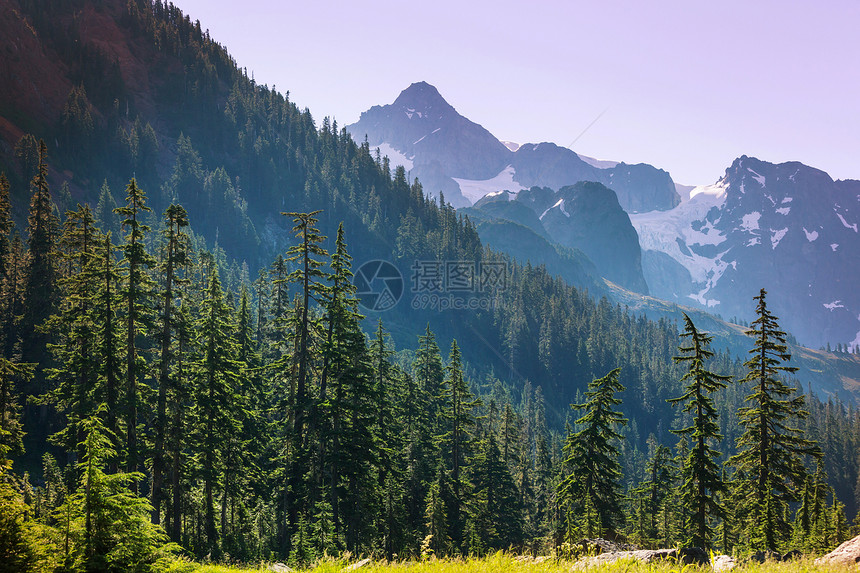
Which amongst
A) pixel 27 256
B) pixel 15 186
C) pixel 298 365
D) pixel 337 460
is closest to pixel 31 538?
pixel 337 460

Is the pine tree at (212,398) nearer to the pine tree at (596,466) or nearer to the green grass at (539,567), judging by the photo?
the green grass at (539,567)

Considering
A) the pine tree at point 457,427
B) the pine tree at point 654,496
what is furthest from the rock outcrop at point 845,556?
the pine tree at point 654,496

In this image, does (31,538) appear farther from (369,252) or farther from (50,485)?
(369,252)

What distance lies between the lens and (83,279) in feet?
84.1

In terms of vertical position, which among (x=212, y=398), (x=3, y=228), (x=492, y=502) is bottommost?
(x=492, y=502)

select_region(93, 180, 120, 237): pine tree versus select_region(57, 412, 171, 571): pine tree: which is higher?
select_region(93, 180, 120, 237): pine tree

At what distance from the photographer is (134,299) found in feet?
82.1

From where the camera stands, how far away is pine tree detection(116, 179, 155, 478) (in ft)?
80.6

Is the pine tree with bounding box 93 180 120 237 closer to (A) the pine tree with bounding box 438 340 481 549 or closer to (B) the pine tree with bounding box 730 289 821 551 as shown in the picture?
(A) the pine tree with bounding box 438 340 481 549

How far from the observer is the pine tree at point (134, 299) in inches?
967

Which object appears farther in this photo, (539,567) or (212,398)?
(212,398)

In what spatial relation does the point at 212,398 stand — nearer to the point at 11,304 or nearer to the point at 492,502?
the point at 492,502

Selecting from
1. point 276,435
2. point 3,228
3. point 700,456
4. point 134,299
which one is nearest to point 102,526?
point 134,299

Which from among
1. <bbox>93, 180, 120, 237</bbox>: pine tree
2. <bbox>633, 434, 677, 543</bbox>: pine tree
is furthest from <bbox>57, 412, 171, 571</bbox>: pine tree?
<bbox>93, 180, 120, 237</bbox>: pine tree
